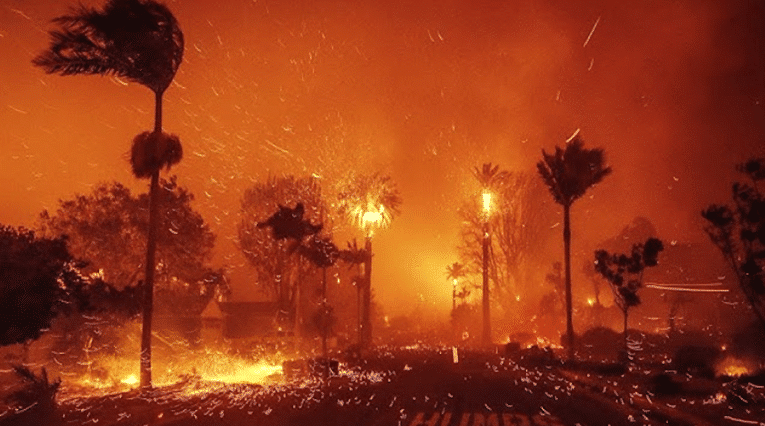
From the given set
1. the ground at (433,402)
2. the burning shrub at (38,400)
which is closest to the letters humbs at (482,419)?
the ground at (433,402)

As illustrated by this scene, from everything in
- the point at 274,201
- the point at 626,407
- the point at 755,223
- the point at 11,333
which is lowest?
the point at 626,407

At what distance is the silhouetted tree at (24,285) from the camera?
55.3ft

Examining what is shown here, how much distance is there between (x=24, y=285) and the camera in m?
17.0

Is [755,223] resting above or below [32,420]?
above

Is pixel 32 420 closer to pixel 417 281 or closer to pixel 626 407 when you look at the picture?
pixel 626 407

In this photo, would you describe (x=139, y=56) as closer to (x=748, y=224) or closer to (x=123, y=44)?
(x=123, y=44)

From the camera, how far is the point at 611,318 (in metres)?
82.3

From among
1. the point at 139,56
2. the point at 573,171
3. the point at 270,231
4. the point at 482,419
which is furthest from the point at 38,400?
the point at 270,231

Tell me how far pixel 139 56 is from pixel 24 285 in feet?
37.8

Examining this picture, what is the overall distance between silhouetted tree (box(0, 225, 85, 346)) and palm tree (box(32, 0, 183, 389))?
26.9 ft

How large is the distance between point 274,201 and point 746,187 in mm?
46072

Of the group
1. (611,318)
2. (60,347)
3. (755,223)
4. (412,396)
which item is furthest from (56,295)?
(611,318)

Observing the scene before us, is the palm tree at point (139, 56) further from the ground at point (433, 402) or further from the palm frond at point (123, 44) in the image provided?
the ground at point (433, 402)

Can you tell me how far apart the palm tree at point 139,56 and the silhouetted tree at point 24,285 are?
8.21 metres
